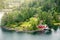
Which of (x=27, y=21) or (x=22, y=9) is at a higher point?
(x=22, y=9)

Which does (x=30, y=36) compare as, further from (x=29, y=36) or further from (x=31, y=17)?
(x=31, y=17)

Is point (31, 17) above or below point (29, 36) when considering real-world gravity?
above

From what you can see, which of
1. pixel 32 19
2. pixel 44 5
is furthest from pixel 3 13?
pixel 44 5

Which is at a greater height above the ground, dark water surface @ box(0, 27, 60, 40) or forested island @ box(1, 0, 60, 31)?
forested island @ box(1, 0, 60, 31)

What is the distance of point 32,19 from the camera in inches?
107

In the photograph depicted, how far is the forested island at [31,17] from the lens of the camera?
8.89 ft

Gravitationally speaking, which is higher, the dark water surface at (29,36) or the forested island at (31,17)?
the forested island at (31,17)

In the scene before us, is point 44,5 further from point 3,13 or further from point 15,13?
point 3,13

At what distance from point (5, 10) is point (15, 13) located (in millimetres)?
156

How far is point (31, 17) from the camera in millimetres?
2723

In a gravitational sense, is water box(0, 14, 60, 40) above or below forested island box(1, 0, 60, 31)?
below

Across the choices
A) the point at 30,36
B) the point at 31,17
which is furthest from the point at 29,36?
the point at 31,17

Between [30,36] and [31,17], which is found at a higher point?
[31,17]

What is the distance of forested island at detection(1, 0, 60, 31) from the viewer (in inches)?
107
